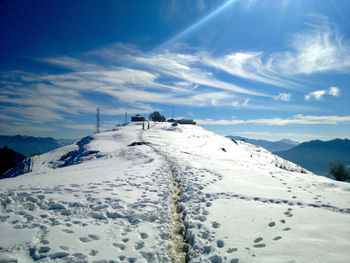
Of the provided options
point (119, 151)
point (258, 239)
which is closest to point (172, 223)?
point (258, 239)

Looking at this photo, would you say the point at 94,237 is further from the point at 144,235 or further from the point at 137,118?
the point at 137,118

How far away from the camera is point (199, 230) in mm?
6758

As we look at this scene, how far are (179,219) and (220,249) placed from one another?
249 cm

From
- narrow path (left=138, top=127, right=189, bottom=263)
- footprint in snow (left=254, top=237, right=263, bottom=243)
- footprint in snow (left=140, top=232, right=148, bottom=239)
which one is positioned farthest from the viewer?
footprint in snow (left=140, top=232, right=148, bottom=239)

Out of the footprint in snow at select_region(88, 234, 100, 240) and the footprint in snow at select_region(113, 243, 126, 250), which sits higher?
the footprint in snow at select_region(88, 234, 100, 240)

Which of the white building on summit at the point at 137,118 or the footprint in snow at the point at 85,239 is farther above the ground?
the white building on summit at the point at 137,118

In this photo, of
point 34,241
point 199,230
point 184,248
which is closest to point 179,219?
point 199,230

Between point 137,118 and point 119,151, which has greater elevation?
point 137,118

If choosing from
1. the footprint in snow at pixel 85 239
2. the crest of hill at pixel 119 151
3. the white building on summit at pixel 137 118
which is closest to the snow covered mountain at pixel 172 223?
the footprint in snow at pixel 85 239

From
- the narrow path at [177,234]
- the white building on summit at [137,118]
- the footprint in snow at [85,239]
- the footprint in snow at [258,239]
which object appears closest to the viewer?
the narrow path at [177,234]

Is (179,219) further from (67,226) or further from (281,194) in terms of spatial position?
(281,194)

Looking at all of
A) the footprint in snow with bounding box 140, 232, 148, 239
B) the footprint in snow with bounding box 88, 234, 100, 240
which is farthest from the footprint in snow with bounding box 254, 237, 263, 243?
the footprint in snow with bounding box 88, 234, 100, 240

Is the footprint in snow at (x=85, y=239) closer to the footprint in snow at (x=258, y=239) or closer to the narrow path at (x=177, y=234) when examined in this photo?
the narrow path at (x=177, y=234)

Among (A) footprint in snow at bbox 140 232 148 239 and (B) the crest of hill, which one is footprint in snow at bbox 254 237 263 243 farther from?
(B) the crest of hill
